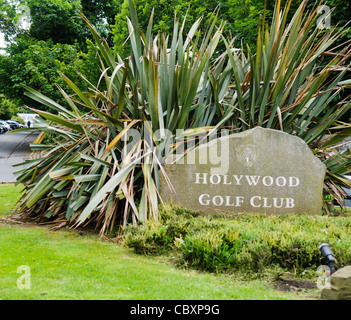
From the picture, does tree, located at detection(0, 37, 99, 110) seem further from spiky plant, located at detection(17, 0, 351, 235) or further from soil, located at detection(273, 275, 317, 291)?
soil, located at detection(273, 275, 317, 291)

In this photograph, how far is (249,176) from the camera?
5.67m

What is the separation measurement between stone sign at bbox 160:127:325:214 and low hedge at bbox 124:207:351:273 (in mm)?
787

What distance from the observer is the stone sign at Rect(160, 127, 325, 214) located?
5543 mm

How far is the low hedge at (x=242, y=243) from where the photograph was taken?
3.91 m

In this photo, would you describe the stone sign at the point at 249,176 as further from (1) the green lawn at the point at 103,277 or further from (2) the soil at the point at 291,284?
(2) the soil at the point at 291,284

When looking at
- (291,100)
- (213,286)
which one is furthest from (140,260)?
(291,100)

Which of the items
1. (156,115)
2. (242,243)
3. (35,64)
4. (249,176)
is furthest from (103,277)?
(35,64)

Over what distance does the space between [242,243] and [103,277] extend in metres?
1.39

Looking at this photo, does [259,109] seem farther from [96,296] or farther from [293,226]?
[96,296]

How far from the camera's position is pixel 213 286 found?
3.48 m

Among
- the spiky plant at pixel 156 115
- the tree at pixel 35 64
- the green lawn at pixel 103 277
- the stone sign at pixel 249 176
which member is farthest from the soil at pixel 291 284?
the tree at pixel 35 64
